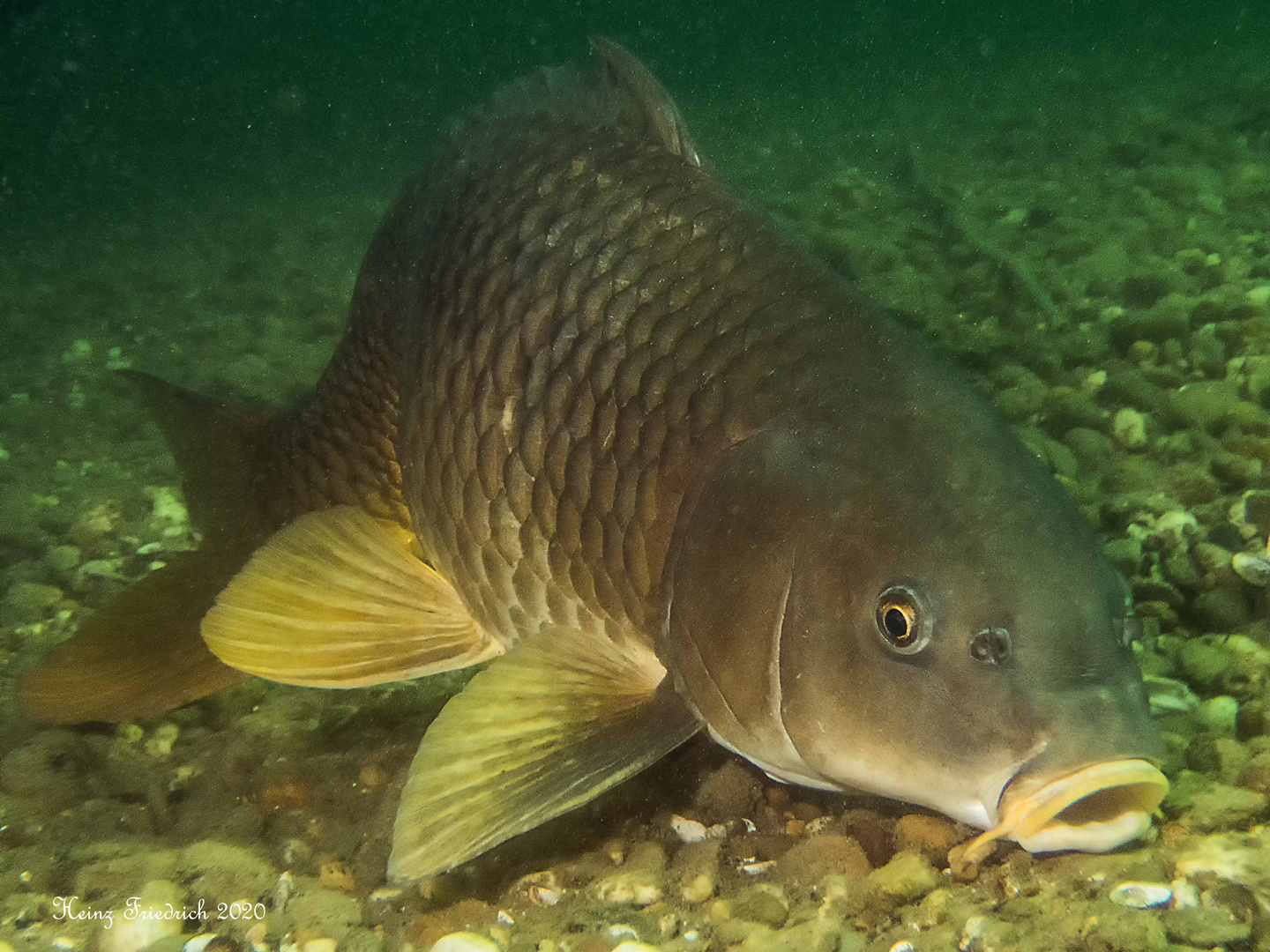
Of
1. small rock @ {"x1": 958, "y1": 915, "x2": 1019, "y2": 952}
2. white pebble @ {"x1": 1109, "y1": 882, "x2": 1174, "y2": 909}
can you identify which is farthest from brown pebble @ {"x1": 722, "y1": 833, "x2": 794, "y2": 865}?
white pebble @ {"x1": 1109, "y1": 882, "x2": 1174, "y2": 909}

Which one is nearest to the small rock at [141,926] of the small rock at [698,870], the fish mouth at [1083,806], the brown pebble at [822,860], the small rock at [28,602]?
the small rock at [698,870]

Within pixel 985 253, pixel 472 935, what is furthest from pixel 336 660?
pixel 985 253

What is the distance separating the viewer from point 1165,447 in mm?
3809

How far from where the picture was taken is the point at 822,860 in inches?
88.4

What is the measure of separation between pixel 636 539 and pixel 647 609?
19cm

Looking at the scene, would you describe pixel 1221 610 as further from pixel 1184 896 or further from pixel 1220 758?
pixel 1184 896

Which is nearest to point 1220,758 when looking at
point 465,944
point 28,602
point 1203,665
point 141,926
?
point 1203,665

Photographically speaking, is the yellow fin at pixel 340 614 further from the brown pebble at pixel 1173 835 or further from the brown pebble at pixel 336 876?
the brown pebble at pixel 1173 835

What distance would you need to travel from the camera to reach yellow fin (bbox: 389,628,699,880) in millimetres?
2148

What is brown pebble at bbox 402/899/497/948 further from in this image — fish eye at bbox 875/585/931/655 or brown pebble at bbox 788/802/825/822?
fish eye at bbox 875/585/931/655

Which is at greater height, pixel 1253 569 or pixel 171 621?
pixel 1253 569

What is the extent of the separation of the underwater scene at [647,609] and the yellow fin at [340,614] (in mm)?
14

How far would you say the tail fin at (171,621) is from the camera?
313 cm

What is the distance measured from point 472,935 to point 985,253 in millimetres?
5297
